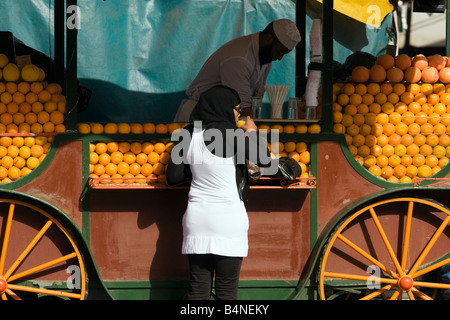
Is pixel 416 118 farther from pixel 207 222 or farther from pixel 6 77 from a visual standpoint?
pixel 6 77

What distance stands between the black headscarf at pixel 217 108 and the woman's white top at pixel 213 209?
0.09 metres

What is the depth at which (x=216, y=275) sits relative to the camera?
3.36 meters

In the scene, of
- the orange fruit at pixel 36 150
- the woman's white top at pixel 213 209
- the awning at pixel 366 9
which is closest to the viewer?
the woman's white top at pixel 213 209

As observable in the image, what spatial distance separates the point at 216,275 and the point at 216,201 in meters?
0.42

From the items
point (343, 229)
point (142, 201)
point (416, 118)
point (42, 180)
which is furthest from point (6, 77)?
point (416, 118)

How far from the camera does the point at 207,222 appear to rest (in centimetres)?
332

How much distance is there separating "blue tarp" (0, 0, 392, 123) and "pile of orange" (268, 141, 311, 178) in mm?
2021

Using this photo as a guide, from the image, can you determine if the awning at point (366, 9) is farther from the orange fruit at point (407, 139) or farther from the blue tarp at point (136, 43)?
the orange fruit at point (407, 139)

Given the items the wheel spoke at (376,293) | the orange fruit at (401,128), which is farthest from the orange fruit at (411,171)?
the wheel spoke at (376,293)

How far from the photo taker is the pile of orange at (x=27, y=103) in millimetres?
3818

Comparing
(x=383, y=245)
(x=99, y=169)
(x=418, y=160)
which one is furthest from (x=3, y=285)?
(x=418, y=160)

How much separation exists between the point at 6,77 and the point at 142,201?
118cm

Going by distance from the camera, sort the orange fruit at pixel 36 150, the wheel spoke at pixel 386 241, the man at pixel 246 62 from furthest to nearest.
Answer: the man at pixel 246 62, the wheel spoke at pixel 386 241, the orange fruit at pixel 36 150

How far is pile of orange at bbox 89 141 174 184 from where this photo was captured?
3842 mm
